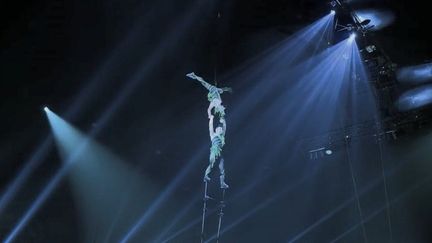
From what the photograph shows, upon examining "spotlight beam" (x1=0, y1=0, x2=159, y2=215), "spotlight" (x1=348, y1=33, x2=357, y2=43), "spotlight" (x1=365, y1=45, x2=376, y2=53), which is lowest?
"spotlight beam" (x1=0, y1=0, x2=159, y2=215)

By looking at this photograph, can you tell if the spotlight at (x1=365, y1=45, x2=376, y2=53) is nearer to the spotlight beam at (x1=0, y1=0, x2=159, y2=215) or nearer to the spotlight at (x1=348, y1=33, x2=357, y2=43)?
the spotlight at (x1=348, y1=33, x2=357, y2=43)

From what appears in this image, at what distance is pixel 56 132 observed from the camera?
921cm

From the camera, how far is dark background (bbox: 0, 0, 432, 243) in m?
8.38

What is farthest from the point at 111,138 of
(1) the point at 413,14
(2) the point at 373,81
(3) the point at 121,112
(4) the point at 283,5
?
(1) the point at 413,14

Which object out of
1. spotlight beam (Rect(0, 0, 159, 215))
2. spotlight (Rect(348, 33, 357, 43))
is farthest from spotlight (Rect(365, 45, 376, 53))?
spotlight beam (Rect(0, 0, 159, 215))

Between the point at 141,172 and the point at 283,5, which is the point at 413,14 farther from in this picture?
the point at 141,172

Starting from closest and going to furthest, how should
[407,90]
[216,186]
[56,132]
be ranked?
[407,90] → [56,132] → [216,186]

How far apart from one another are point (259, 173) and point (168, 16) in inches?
148

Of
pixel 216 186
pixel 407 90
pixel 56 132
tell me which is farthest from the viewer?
pixel 216 186

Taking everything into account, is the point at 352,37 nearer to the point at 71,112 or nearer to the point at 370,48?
the point at 370,48

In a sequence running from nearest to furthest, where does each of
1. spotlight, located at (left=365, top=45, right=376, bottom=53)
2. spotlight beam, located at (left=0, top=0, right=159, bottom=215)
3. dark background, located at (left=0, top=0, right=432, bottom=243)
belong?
spotlight, located at (left=365, top=45, right=376, bottom=53) → dark background, located at (left=0, top=0, right=432, bottom=243) → spotlight beam, located at (left=0, top=0, right=159, bottom=215)

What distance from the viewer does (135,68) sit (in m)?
9.10

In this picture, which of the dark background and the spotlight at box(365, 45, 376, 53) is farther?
the dark background

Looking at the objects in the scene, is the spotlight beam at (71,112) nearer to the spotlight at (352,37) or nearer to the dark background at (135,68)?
the dark background at (135,68)
